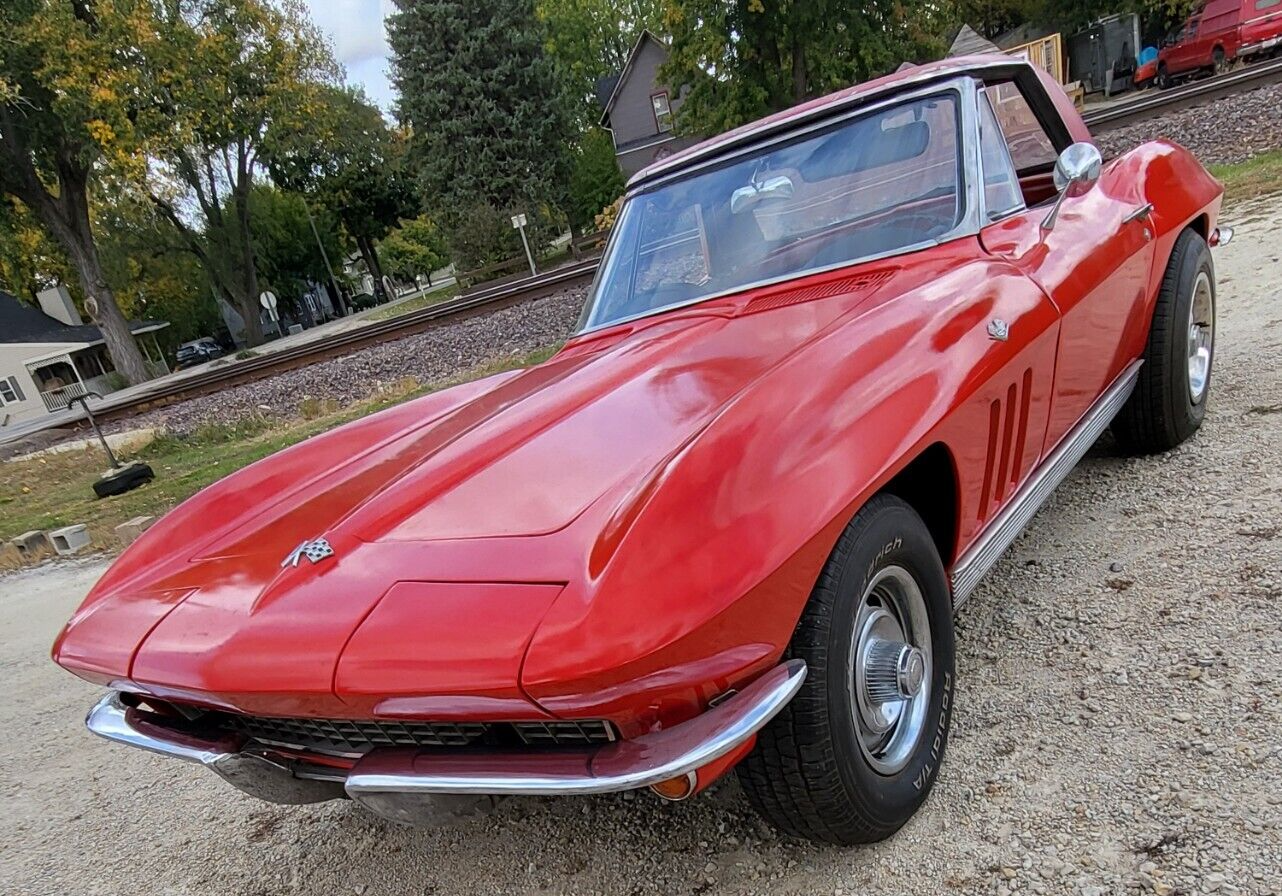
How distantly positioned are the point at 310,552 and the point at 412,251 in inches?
2350

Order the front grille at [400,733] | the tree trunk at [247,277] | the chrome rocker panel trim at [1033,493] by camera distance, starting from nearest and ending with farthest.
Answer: the front grille at [400,733] → the chrome rocker panel trim at [1033,493] → the tree trunk at [247,277]

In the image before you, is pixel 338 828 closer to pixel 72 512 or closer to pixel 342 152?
pixel 72 512

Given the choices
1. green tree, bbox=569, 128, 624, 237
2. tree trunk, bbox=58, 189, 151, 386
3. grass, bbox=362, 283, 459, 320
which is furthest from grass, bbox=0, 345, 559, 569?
green tree, bbox=569, 128, 624, 237

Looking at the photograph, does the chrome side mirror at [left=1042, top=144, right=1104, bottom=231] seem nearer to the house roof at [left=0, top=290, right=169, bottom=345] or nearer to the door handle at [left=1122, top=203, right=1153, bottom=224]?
the door handle at [left=1122, top=203, right=1153, bottom=224]

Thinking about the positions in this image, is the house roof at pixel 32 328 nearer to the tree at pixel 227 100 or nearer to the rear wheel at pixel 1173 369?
the tree at pixel 227 100

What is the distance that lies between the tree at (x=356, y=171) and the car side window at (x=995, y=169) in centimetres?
3304

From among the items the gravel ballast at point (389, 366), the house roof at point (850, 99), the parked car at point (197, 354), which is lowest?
the gravel ballast at point (389, 366)

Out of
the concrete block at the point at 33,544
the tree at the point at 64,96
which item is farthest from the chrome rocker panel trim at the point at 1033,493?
the tree at the point at 64,96

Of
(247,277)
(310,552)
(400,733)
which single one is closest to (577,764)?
(400,733)

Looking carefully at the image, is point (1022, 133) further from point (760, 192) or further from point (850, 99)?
point (760, 192)

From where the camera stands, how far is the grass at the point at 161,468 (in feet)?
21.9

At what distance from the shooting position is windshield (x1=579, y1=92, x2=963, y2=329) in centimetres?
231

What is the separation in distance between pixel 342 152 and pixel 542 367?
42.3 meters

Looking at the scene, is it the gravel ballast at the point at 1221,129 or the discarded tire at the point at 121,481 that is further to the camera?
the gravel ballast at the point at 1221,129
